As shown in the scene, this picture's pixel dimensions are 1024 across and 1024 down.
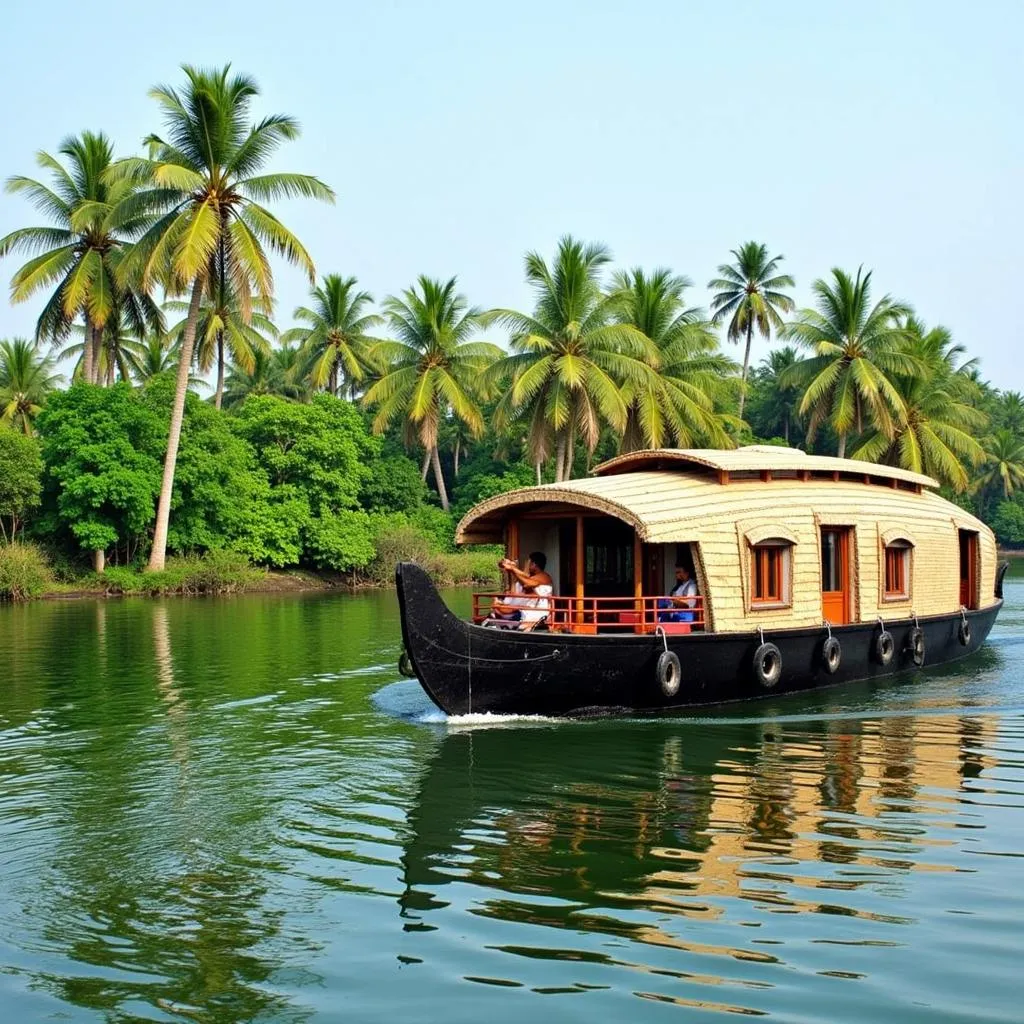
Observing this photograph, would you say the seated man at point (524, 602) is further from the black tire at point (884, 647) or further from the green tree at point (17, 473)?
the green tree at point (17, 473)

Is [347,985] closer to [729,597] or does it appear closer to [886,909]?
[886,909]

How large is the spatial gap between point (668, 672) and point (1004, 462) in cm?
4927

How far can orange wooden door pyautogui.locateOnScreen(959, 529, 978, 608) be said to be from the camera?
17228 millimetres

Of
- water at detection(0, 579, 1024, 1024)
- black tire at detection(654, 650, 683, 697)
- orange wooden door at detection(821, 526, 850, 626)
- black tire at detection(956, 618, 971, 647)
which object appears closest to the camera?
water at detection(0, 579, 1024, 1024)

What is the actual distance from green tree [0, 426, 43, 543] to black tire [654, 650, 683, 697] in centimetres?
2356

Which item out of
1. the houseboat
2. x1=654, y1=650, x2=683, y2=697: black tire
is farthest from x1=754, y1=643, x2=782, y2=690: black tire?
x1=654, y1=650, x2=683, y2=697: black tire

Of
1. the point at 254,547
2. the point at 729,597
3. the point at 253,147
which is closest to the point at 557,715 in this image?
the point at 729,597

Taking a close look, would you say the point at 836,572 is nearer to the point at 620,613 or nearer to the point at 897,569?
the point at 897,569

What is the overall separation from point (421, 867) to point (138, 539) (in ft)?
92.9

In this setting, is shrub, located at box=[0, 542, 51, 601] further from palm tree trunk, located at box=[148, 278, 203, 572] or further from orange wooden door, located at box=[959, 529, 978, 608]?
orange wooden door, located at box=[959, 529, 978, 608]

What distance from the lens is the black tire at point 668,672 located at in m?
11.0

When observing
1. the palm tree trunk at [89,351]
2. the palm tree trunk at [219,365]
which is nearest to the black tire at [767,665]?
the palm tree trunk at [89,351]

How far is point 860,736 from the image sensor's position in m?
10.5

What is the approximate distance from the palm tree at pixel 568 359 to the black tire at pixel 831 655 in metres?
16.7
